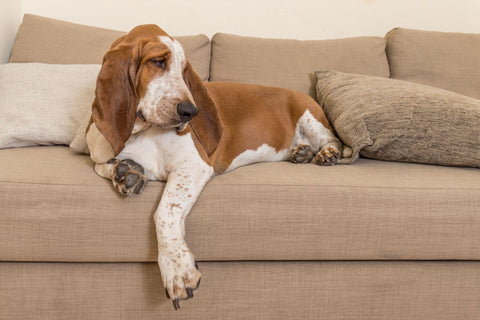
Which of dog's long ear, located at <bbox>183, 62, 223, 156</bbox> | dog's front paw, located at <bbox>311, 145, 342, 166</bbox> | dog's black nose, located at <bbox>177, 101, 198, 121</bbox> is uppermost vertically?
dog's black nose, located at <bbox>177, 101, 198, 121</bbox>

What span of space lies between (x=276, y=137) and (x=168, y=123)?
816 millimetres

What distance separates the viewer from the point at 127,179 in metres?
1.47

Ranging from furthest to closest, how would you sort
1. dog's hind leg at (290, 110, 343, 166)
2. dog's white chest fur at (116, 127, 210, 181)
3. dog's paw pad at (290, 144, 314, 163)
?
dog's paw pad at (290, 144, 314, 163) → dog's hind leg at (290, 110, 343, 166) → dog's white chest fur at (116, 127, 210, 181)

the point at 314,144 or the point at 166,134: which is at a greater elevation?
the point at 166,134

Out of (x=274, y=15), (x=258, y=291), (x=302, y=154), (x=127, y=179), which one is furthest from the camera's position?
(x=274, y=15)

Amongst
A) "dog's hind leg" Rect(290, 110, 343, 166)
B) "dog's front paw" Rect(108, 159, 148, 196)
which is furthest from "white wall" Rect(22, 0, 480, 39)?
"dog's front paw" Rect(108, 159, 148, 196)

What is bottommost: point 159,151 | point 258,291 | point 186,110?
point 258,291

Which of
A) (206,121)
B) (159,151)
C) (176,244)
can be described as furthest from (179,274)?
(206,121)

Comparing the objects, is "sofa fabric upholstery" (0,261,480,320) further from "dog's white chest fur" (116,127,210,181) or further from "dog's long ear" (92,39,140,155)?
"dog's long ear" (92,39,140,155)

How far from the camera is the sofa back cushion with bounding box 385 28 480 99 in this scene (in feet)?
8.70

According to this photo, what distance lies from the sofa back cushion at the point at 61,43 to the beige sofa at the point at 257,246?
99 centimetres

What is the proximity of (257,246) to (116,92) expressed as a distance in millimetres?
742

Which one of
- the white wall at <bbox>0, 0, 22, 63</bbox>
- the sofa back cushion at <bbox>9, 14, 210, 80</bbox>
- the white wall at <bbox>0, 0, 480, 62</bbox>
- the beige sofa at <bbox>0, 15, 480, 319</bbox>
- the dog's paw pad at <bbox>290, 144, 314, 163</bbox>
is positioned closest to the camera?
the beige sofa at <bbox>0, 15, 480, 319</bbox>

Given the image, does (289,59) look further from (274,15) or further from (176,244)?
(176,244)
